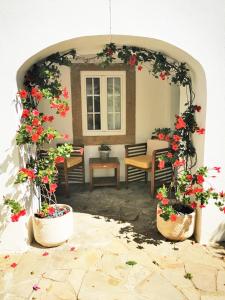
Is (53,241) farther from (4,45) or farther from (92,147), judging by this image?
(92,147)

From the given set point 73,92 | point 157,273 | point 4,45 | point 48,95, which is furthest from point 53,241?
point 73,92

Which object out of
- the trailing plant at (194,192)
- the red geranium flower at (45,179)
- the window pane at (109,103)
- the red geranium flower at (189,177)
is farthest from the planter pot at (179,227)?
the window pane at (109,103)

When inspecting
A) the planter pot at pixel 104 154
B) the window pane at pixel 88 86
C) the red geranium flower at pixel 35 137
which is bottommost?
the planter pot at pixel 104 154

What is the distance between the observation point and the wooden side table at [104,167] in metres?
5.61

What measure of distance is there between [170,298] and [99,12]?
122 inches

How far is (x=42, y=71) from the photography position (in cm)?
340

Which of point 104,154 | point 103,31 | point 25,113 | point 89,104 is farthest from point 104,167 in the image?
point 103,31

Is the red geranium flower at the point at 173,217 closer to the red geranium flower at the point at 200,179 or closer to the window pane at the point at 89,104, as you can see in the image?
the red geranium flower at the point at 200,179

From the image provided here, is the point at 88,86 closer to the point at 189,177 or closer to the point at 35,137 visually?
the point at 35,137

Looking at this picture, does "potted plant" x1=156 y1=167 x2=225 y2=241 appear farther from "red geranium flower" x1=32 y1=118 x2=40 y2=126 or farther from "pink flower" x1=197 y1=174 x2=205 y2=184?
"red geranium flower" x1=32 y1=118 x2=40 y2=126

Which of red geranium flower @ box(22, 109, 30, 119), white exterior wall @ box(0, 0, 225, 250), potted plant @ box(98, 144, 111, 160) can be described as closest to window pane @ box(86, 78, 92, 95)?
potted plant @ box(98, 144, 111, 160)

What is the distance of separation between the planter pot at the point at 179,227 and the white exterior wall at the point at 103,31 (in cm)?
125

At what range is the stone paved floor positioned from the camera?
281 cm

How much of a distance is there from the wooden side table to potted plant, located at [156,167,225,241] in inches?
81.3
